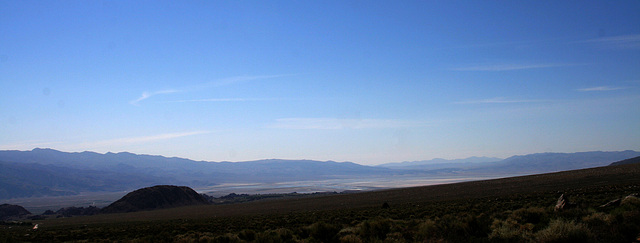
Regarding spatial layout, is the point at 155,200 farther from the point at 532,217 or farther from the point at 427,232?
the point at 532,217

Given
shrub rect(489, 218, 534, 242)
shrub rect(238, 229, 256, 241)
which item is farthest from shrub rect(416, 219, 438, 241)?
shrub rect(238, 229, 256, 241)

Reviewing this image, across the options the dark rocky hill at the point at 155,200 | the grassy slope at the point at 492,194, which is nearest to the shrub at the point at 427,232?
the grassy slope at the point at 492,194

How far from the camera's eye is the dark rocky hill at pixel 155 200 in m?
64.6

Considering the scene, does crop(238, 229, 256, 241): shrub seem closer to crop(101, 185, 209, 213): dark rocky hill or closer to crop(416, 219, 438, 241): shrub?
crop(416, 219, 438, 241): shrub

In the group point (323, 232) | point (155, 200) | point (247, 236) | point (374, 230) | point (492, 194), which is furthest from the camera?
point (155, 200)

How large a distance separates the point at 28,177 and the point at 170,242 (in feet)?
747

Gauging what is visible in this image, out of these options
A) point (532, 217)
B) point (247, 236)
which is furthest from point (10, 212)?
point (532, 217)

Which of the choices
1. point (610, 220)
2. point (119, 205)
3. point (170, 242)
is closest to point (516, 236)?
point (610, 220)

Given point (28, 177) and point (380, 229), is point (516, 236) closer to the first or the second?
point (380, 229)

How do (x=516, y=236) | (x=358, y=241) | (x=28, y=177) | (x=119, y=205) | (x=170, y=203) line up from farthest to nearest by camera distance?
(x=28, y=177), (x=170, y=203), (x=119, y=205), (x=358, y=241), (x=516, y=236)

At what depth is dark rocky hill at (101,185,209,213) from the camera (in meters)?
64.6

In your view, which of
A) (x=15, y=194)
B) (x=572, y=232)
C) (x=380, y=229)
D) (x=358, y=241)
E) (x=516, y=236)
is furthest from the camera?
(x=15, y=194)

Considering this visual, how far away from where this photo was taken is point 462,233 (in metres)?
9.06

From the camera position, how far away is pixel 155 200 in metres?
69.4
